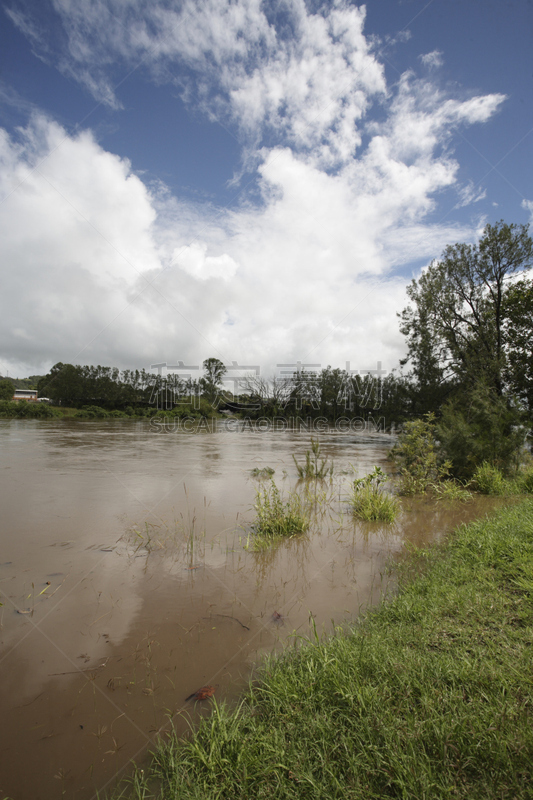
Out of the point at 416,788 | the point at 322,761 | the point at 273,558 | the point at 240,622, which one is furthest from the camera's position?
the point at 273,558

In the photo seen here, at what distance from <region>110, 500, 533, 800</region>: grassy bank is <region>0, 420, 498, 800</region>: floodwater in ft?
1.17

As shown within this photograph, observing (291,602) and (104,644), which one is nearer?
(104,644)

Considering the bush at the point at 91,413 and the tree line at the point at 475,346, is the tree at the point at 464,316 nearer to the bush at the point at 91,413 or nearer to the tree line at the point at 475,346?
the tree line at the point at 475,346

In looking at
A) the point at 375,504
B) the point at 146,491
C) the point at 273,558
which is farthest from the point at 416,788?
the point at 146,491

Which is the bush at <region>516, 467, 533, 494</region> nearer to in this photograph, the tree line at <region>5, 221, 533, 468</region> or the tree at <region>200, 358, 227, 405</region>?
the tree line at <region>5, 221, 533, 468</region>

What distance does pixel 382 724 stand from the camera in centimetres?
195

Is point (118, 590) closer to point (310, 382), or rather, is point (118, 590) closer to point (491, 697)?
point (491, 697)

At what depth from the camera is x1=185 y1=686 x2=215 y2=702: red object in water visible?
8.26 feet

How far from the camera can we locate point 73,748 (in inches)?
85.4

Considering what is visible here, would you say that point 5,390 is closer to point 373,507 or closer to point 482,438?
point 373,507

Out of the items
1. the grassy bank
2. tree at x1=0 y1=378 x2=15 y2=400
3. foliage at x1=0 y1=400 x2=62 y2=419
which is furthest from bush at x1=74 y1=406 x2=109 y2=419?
the grassy bank

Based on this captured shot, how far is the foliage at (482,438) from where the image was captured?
9633mm

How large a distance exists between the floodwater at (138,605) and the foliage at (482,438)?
236 centimetres

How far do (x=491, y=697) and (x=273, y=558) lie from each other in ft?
10.3
